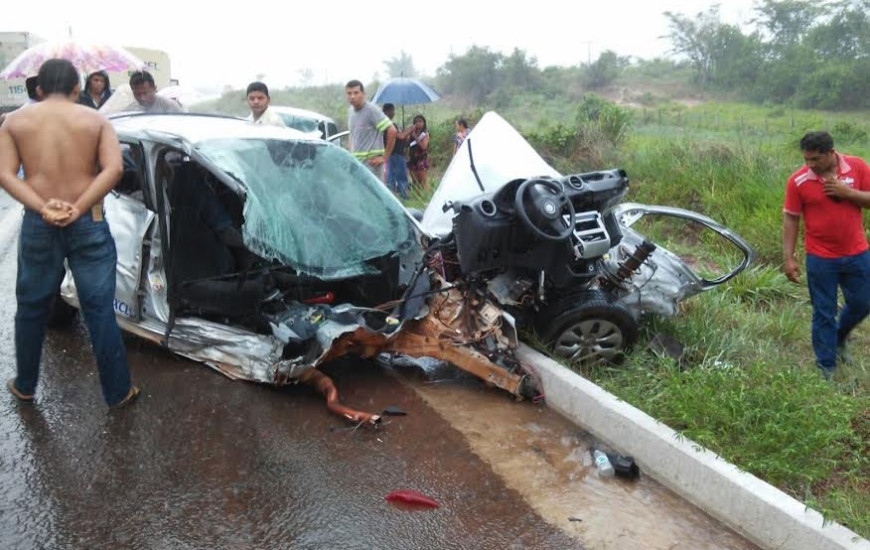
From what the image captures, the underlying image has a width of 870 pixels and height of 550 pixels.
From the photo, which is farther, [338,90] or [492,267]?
[338,90]

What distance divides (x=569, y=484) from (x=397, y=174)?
282 inches

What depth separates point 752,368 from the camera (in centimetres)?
443

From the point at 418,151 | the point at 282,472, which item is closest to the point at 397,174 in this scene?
the point at 418,151

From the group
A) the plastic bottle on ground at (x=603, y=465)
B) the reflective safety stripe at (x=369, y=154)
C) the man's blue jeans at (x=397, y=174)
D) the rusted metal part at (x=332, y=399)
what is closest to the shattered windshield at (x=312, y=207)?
the rusted metal part at (x=332, y=399)

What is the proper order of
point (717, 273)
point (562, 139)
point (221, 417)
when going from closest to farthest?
1. point (221, 417)
2. point (717, 273)
3. point (562, 139)

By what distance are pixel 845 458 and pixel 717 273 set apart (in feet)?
9.53

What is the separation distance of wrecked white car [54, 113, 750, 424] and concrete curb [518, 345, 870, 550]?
325mm

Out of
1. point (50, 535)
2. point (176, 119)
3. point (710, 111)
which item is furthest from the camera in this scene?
point (710, 111)

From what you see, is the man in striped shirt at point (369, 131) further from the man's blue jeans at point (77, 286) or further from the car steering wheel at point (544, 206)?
the man's blue jeans at point (77, 286)

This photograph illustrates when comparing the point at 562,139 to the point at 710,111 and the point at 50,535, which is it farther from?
the point at 710,111

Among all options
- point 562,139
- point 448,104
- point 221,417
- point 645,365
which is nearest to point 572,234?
point 645,365

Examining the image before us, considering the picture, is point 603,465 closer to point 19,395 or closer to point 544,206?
point 544,206

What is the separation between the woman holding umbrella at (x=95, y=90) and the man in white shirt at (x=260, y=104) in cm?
245

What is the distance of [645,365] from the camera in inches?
182
